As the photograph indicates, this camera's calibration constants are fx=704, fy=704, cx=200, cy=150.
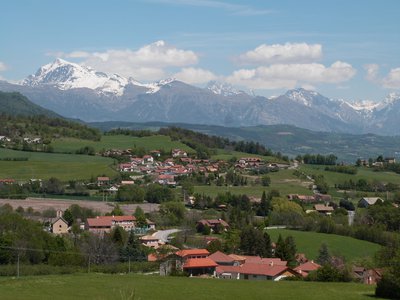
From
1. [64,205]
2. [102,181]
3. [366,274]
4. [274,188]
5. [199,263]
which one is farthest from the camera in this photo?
[274,188]

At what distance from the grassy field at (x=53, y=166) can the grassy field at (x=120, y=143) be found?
7408mm

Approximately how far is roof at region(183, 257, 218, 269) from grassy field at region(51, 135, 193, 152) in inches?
2867


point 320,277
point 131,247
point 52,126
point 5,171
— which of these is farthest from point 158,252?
point 52,126

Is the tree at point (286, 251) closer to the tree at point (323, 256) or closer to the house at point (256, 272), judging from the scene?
the tree at point (323, 256)

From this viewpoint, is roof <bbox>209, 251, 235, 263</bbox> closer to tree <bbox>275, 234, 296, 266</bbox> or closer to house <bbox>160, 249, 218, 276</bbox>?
house <bbox>160, 249, 218, 276</bbox>

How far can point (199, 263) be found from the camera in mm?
45094

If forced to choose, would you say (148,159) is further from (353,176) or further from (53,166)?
(353,176)

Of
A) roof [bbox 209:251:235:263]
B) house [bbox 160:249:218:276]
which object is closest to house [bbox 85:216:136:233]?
roof [bbox 209:251:235:263]

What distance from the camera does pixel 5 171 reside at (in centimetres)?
9406

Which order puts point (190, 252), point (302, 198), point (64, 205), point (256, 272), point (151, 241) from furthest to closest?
1. point (302, 198)
2. point (64, 205)
3. point (151, 241)
4. point (190, 252)
5. point (256, 272)

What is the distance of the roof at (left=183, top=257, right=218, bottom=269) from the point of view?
4453 centimetres

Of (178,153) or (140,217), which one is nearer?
(140,217)

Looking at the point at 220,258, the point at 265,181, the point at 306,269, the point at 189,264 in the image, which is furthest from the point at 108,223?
the point at 265,181

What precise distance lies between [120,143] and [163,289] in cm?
10348
